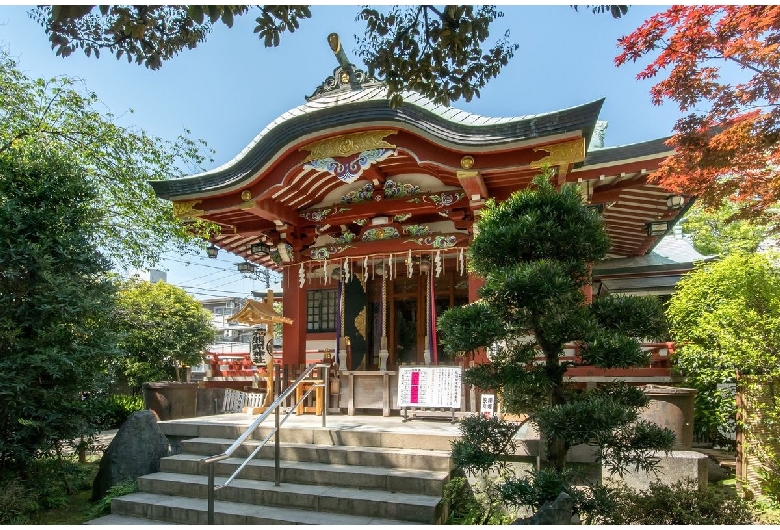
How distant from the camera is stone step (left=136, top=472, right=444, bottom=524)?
461cm

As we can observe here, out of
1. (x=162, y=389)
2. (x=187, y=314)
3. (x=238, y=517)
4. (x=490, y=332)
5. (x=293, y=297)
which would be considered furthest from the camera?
(x=187, y=314)

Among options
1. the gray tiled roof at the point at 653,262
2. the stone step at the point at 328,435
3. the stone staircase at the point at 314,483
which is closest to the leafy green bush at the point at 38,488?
the stone staircase at the point at 314,483

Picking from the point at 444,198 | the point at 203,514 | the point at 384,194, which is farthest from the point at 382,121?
the point at 203,514

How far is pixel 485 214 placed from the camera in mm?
4508

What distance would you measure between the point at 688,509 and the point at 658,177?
416cm

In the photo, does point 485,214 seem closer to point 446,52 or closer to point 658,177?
point 446,52

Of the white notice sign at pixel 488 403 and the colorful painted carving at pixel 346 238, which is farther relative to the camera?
the colorful painted carving at pixel 346 238

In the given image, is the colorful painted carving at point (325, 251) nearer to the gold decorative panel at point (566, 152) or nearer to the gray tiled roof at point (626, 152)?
the gold decorative panel at point (566, 152)

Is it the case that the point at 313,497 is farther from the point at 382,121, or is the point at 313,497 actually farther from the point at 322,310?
the point at 322,310

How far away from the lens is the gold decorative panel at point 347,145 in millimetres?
7402

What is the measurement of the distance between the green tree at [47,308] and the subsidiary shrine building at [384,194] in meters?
Result: 2.38

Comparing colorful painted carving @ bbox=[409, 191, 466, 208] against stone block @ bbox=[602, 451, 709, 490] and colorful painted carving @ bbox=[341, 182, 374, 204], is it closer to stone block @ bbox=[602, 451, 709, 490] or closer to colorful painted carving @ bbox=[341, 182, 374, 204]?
colorful painted carving @ bbox=[341, 182, 374, 204]

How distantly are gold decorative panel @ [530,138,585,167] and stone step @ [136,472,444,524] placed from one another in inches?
162

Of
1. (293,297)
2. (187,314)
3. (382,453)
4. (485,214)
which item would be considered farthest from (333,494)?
(187,314)
